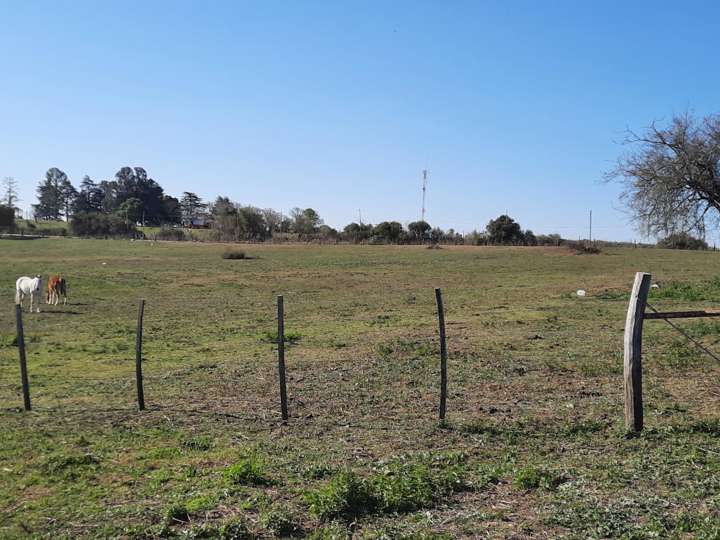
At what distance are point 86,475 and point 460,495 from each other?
13.6 feet

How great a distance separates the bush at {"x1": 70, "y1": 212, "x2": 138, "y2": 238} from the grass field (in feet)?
292

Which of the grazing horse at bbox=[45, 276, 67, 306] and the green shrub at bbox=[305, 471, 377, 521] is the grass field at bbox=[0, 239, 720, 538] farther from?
the grazing horse at bbox=[45, 276, 67, 306]

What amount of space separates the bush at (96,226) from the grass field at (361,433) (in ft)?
292

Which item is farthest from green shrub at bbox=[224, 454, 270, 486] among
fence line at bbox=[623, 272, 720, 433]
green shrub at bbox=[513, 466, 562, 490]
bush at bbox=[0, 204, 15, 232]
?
bush at bbox=[0, 204, 15, 232]

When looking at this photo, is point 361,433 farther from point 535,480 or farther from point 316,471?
point 535,480

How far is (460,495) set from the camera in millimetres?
5941

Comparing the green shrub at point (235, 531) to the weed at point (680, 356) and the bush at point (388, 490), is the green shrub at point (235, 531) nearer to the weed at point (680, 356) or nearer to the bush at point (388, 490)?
the bush at point (388, 490)

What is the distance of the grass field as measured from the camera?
17.8 ft

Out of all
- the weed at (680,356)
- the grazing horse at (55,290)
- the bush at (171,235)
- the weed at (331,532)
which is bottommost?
the weed at (331,532)

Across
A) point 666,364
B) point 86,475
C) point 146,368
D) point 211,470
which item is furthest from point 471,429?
point 146,368

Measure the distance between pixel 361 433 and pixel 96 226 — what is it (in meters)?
107

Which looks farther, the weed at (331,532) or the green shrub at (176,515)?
the green shrub at (176,515)

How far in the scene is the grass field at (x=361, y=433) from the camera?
5.44 metres

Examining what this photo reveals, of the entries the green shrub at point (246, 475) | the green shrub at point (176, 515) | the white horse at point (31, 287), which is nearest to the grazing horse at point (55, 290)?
the white horse at point (31, 287)
